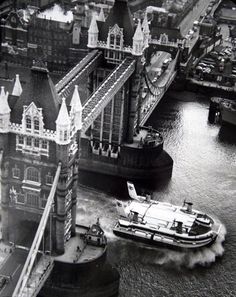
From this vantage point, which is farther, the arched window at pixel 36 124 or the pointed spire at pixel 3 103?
the arched window at pixel 36 124

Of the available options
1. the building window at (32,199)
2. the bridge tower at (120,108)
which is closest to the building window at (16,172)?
the building window at (32,199)

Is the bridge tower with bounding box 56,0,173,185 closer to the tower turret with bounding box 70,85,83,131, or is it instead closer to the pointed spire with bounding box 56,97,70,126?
the tower turret with bounding box 70,85,83,131

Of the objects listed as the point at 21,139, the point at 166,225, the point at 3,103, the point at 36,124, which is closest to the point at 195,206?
the point at 166,225

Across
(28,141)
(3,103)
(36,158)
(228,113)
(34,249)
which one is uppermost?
(3,103)

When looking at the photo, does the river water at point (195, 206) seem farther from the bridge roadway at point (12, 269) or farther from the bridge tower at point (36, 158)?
the bridge roadway at point (12, 269)

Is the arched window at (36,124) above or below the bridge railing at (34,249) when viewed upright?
above

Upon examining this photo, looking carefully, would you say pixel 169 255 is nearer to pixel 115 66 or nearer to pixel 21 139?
pixel 21 139

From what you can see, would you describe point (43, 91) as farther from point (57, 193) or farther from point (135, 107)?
point (135, 107)
